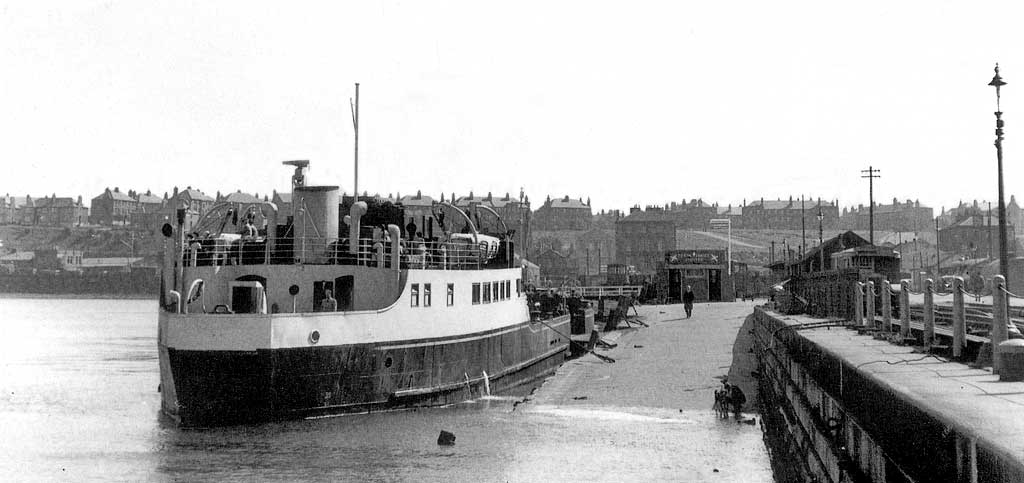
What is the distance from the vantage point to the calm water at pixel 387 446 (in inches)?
750

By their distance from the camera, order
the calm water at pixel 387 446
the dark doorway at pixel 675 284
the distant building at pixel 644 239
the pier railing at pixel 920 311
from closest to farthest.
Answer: the pier railing at pixel 920 311
the calm water at pixel 387 446
the dark doorway at pixel 675 284
the distant building at pixel 644 239

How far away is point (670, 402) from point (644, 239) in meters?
136

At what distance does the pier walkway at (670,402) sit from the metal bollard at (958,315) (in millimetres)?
5309

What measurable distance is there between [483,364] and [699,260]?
207 ft

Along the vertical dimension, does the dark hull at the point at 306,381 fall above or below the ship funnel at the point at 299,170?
below

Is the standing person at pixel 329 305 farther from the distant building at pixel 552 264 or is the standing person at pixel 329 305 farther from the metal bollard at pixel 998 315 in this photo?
the distant building at pixel 552 264

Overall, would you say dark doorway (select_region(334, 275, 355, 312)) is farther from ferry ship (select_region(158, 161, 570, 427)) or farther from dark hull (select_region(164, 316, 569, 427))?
dark hull (select_region(164, 316, 569, 427))

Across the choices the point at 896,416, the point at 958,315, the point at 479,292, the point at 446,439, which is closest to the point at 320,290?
the point at 479,292

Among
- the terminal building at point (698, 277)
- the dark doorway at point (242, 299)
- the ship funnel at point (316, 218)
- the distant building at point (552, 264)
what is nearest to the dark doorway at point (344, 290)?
the ship funnel at point (316, 218)

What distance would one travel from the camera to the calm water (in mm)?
19047

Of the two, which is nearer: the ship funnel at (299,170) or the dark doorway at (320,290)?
the dark doorway at (320,290)

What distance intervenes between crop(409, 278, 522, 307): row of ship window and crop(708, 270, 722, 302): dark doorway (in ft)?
185

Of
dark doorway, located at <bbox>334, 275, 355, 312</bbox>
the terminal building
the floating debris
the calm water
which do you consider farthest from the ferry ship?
the terminal building

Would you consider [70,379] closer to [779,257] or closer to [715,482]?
[715,482]
